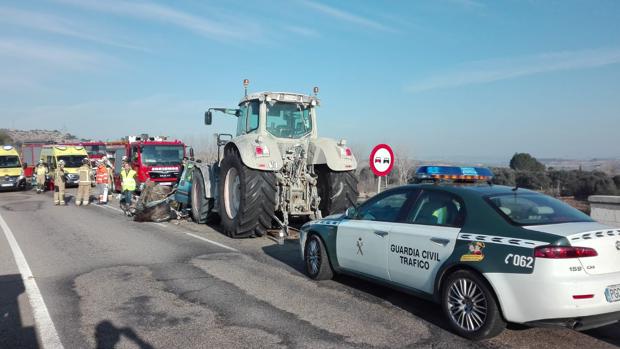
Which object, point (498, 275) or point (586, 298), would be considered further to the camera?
point (498, 275)

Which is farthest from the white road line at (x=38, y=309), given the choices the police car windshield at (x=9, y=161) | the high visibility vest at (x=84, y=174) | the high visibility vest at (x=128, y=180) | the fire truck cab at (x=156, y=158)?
the police car windshield at (x=9, y=161)

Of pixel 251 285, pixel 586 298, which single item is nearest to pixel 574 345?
pixel 586 298

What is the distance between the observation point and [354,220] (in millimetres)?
6641

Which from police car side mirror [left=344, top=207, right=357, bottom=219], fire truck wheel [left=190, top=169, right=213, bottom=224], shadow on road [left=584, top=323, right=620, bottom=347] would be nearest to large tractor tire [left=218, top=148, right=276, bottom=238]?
fire truck wheel [left=190, top=169, right=213, bottom=224]

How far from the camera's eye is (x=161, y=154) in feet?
66.1

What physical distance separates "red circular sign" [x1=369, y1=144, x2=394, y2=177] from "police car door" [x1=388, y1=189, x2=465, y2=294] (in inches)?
180

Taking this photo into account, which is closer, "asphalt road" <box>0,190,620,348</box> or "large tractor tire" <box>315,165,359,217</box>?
"asphalt road" <box>0,190,620,348</box>

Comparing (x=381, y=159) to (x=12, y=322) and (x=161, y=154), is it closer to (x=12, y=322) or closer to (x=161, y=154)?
(x=12, y=322)

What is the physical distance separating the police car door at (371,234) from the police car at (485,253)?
1 cm

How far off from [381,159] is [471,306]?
18.9 ft

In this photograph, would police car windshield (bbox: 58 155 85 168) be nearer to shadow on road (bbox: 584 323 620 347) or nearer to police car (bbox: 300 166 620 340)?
police car (bbox: 300 166 620 340)

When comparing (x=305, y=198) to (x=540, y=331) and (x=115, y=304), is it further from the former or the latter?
(x=540, y=331)

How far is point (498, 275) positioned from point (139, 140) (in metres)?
18.5

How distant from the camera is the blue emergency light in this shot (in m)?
5.95
